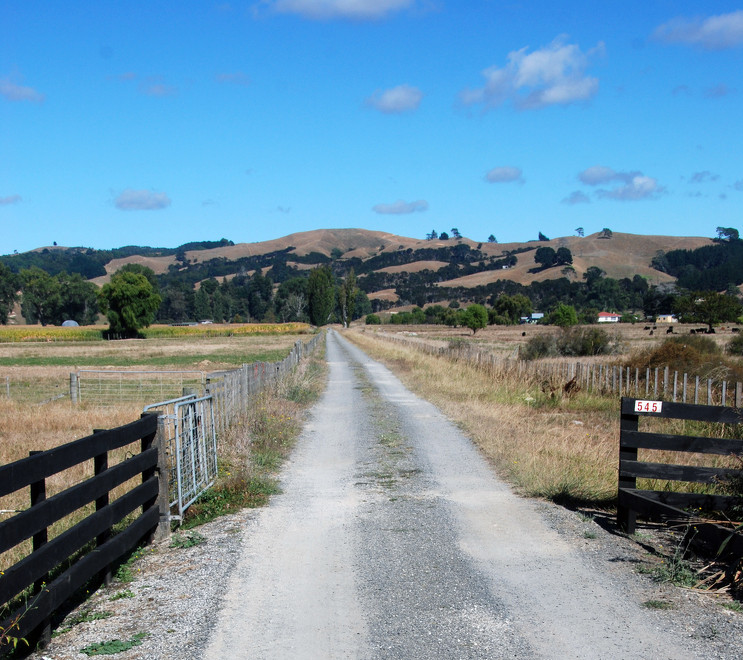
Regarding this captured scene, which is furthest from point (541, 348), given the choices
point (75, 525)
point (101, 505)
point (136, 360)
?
point (75, 525)

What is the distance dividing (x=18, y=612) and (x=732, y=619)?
4.51 meters

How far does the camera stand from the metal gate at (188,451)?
7301mm

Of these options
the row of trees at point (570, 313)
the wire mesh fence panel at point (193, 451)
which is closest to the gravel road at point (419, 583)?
the wire mesh fence panel at point (193, 451)

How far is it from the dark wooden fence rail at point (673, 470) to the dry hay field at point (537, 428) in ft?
3.86

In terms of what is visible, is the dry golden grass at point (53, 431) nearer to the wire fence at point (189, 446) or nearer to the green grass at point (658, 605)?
the wire fence at point (189, 446)

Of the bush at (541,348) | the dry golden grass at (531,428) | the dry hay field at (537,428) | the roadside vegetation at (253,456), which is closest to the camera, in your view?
the roadside vegetation at (253,456)

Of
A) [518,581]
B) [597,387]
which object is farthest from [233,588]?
[597,387]

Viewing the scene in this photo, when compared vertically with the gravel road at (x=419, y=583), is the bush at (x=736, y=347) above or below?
above

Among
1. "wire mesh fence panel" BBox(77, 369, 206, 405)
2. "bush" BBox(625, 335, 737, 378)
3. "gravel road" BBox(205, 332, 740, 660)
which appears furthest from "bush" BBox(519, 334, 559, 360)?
"gravel road" BBox(205, 332, 740, 660)

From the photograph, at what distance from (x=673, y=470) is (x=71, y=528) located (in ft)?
17.2

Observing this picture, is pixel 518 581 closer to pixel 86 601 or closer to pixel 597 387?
pixel 86 601

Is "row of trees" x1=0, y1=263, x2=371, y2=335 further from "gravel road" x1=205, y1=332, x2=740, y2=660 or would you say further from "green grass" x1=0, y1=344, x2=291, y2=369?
"gravel road" x1=205, y1=332, x2=740, y2=660

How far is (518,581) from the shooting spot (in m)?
5.60

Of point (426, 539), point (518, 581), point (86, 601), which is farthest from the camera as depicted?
point (426, 539)
